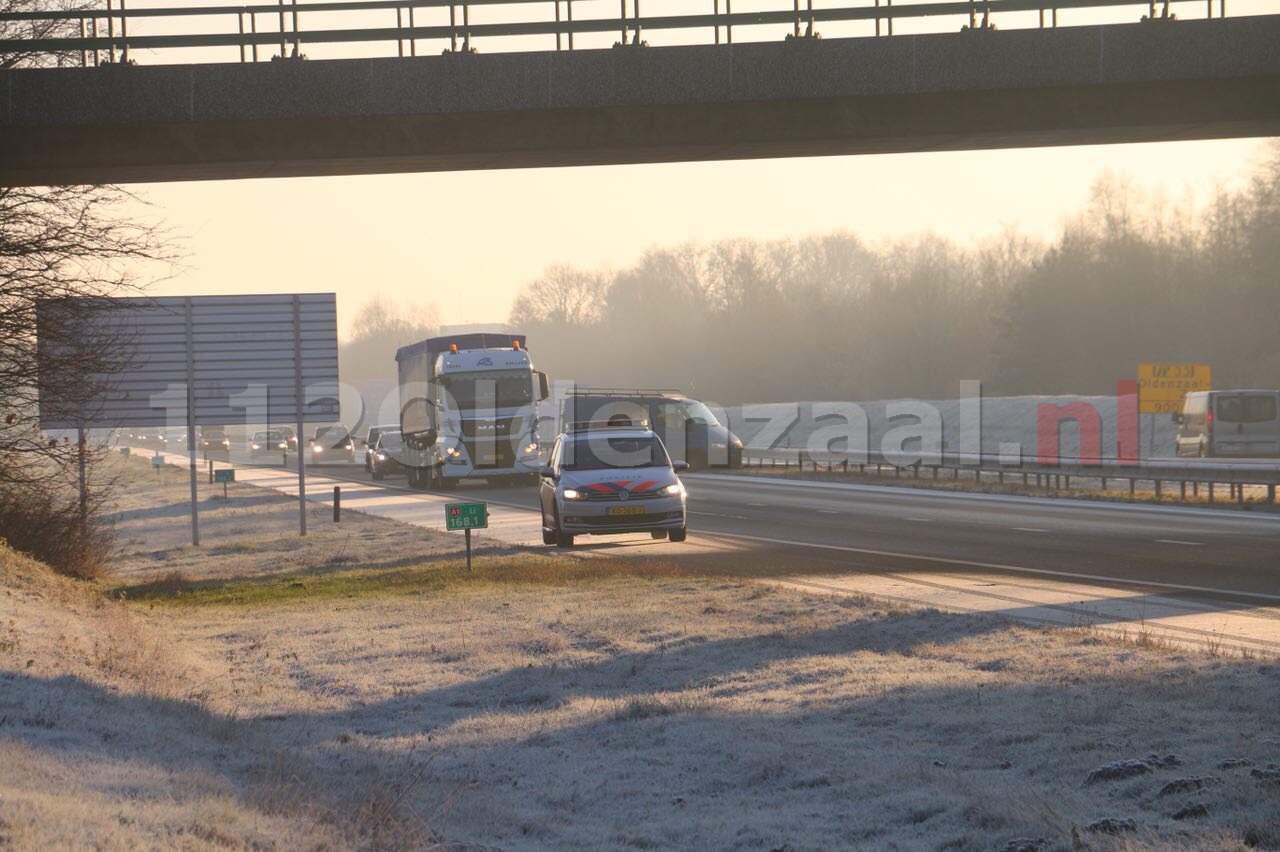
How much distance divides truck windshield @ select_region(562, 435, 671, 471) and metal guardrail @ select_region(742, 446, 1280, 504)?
47.3ft

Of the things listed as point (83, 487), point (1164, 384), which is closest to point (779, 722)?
point (83, 487)

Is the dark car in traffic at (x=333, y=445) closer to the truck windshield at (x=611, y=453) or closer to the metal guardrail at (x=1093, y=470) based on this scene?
the metal guardrail at (x=1093, y=470)

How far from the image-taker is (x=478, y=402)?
40.8 meters

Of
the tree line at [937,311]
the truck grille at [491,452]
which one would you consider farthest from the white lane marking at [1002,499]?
the tree line at [937,311]

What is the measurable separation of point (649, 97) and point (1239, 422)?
3204 centimetres

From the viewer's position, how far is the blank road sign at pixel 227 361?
27.7 meters

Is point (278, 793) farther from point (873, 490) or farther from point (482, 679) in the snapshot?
point (873, 490)

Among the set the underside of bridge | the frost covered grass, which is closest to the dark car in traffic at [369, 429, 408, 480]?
the underside of bridge

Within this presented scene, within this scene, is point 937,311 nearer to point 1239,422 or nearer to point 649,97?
point 1239,422

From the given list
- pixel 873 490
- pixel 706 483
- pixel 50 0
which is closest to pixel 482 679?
pixel 50 0

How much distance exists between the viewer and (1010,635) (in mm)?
12828

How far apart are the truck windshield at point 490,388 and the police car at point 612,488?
16.1 m

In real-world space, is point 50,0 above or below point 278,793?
above

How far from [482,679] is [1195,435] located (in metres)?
39.0
